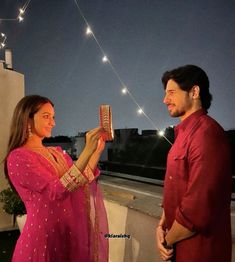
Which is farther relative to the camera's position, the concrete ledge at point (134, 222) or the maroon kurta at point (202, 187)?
the concrete ledge at point (134, 222)

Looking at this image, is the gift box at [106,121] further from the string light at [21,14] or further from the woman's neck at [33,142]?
the string light at [21,14]

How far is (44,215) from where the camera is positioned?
1.65 meters

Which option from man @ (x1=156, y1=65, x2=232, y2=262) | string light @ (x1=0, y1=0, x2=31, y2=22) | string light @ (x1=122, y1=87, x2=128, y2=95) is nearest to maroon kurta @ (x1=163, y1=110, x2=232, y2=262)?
man @ (x1=156, y1=65, x2=232, y2=262)

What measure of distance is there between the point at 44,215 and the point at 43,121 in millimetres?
508

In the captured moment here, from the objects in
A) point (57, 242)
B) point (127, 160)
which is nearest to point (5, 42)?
point (57, 242)

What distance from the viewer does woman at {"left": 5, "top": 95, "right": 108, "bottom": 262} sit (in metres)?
1.58

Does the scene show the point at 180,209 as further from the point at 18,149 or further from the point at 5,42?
the point at 5,42

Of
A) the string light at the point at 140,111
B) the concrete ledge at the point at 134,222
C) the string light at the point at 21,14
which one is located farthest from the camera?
the string light at the point at 21,14

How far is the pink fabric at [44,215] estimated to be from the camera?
5.18 ft

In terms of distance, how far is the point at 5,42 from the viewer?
493cm

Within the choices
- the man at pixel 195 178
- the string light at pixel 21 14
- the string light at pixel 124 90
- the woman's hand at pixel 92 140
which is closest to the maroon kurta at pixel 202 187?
the man at pixel 195 178

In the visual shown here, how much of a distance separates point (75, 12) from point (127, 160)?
1043 inches

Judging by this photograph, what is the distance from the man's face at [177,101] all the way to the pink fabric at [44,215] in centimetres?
65

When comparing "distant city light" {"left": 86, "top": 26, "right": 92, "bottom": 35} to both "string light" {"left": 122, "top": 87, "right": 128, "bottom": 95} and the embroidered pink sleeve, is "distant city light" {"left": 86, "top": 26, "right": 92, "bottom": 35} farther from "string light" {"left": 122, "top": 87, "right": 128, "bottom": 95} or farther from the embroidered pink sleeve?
the embroidered pink sleeve
